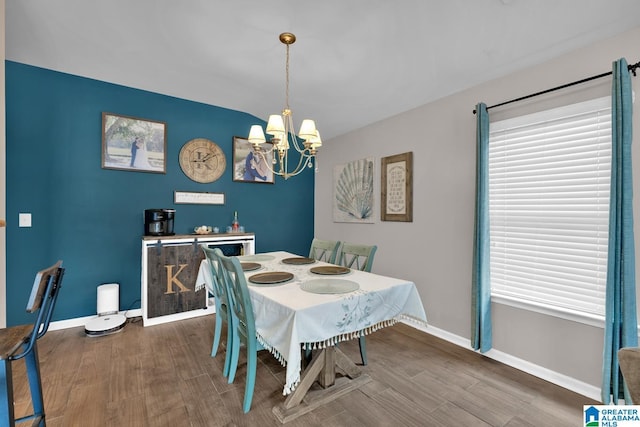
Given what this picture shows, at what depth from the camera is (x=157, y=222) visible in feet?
10.2

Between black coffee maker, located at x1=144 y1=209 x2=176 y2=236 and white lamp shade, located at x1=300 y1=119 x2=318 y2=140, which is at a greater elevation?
white lamp shade, located at x1=300 y1=119 x2=318 y2=140

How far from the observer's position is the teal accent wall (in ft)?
8.89

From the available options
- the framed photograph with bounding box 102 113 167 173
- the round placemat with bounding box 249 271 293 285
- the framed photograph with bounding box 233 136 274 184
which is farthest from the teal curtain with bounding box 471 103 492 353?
the framed photograph with bounding box 102 113 167 173

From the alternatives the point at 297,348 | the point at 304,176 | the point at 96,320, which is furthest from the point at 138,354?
the point at 304,176

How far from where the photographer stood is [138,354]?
2412 millimetres

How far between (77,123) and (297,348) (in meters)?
3.25

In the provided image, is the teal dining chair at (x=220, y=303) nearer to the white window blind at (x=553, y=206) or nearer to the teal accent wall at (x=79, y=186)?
the teal accent wall at (x=79, y=186)

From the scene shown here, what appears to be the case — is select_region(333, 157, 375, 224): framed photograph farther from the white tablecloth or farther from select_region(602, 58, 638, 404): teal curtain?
select_region(602, 58, 638, 404): teal curtain

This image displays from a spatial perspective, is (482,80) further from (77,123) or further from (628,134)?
(77,123)

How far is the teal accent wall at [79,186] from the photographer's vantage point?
2711 millimetres

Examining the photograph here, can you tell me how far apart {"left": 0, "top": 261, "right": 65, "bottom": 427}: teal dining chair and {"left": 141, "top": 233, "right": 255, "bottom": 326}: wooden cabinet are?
1674 millimetres

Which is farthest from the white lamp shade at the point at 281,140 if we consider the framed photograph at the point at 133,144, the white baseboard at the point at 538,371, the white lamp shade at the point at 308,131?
the white baseboard at the point at 538,371

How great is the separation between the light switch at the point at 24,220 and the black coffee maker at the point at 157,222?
96cm

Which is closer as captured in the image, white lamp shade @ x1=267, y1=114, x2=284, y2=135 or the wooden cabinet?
white lamp shade @ x1=267, y1=114, x2=284, y2=135
